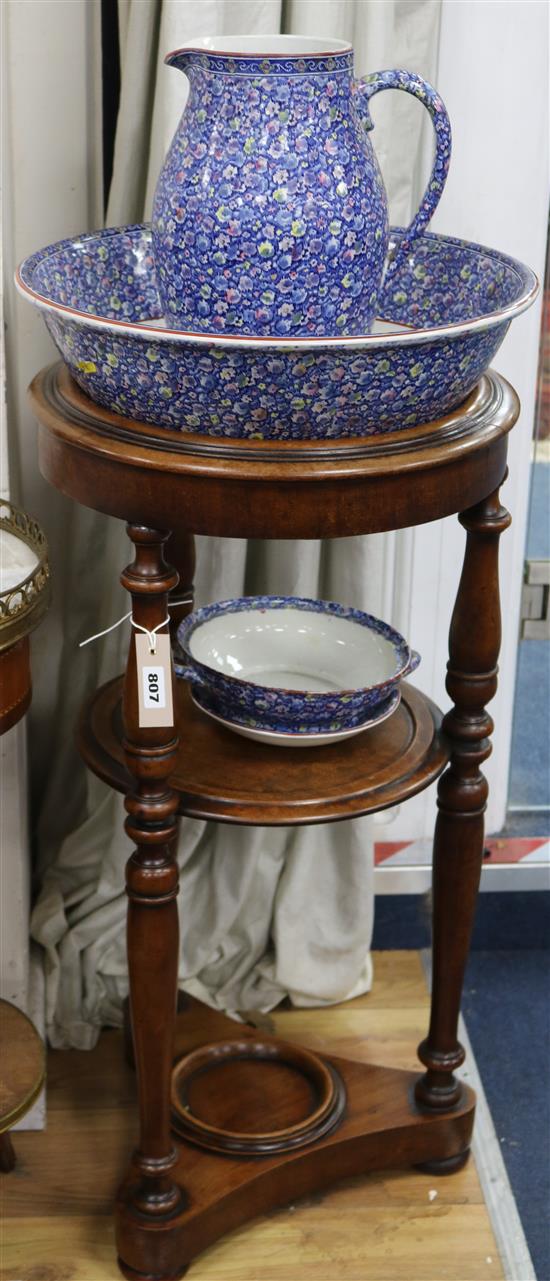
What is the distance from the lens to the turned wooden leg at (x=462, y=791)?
51.6 inches

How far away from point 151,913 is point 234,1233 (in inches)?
18.2

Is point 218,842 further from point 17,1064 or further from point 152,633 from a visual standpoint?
point 152,633

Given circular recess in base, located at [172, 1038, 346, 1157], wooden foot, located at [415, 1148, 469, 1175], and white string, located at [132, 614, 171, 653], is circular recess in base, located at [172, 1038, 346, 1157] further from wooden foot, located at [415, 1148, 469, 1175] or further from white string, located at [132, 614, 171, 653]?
white string, located at [132, 614, 171, 653]

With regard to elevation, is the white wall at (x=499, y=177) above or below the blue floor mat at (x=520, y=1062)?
above

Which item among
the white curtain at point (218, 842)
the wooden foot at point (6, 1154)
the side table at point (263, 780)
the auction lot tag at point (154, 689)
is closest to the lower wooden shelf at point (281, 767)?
the side table at point (263, 780)

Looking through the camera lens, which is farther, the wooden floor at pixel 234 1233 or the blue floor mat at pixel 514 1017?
the blue floor mat at pixel 514 1017

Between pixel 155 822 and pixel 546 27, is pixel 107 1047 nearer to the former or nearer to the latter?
pixel 155 822

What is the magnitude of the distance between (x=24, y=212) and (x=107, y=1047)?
1005 millimetres

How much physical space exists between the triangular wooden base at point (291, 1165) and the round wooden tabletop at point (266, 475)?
28.5 inches

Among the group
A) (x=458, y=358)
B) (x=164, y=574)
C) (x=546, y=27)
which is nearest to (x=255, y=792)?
(x=164, y=574)

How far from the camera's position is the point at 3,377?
134 cm

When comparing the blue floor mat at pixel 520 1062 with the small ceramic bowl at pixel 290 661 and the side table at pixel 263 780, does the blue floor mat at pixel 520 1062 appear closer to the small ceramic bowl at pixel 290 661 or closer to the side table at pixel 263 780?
the side table at pixel 263 780

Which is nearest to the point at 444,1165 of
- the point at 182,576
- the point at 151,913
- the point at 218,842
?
the point at 218,842

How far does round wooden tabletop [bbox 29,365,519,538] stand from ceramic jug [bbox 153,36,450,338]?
0.35 feet
